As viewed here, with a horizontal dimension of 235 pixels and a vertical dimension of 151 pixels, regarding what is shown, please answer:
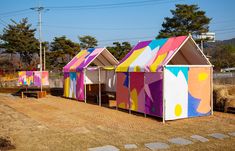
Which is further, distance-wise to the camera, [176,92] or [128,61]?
[128,61]

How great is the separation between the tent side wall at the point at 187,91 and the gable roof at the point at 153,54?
0.48 meters

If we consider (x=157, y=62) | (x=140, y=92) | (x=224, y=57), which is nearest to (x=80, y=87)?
(x=140, y=92)

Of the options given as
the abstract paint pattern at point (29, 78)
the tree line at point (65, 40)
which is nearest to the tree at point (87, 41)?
the tree line at point (65, 40)

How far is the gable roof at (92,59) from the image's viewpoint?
57.1 feet

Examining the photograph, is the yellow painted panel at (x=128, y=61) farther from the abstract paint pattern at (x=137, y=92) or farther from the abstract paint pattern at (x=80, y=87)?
the abstract paint pattern at (x=80, y=87)

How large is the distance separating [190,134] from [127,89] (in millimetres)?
4562

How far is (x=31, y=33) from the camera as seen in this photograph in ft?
134

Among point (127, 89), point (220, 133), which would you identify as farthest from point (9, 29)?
point (220, 133)

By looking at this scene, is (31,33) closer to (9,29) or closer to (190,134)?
(9,29)

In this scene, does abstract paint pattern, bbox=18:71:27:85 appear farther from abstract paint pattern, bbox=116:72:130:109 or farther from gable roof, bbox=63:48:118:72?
abstract paint pattern, bbox=116:72:130:109

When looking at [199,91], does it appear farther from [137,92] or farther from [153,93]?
[137,92]

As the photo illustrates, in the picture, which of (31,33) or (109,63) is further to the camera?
(31,33)

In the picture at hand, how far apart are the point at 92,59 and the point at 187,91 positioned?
7.98 metres

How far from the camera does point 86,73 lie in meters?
17.8
